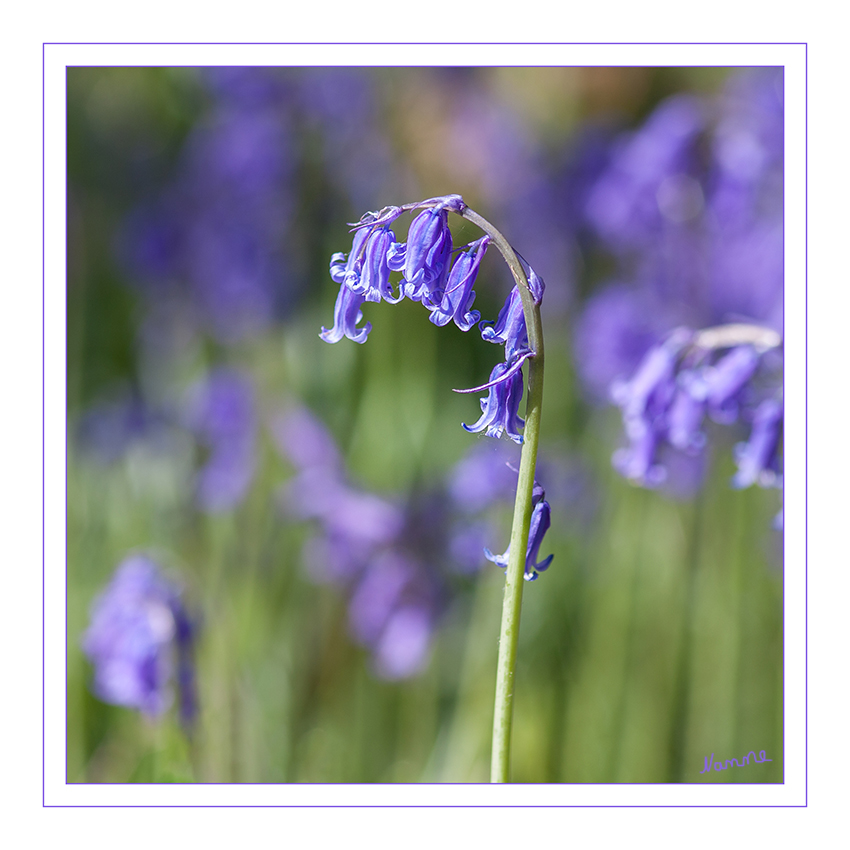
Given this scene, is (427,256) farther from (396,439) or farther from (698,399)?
(396,439)

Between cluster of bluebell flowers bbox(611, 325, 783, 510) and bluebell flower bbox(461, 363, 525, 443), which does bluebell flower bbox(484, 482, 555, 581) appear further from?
cluster of bluebell flowers bbox(611, 325, 783, 510)

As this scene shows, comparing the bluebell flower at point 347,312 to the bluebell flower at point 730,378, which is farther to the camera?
the bluebell flower at point 730,378
